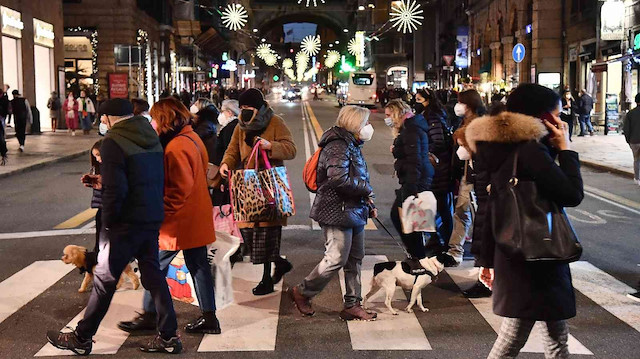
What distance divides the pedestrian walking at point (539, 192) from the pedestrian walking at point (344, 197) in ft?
7.13

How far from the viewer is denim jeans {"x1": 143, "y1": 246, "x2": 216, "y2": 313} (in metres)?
6.15

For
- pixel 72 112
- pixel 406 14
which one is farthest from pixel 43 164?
pixel 406 14

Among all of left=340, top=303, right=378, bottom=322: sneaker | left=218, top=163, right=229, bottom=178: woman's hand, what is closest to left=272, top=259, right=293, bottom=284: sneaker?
left=218, top=163, right=229, bottom=178: woman's hand

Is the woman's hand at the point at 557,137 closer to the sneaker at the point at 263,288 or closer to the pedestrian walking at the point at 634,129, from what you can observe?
the sneaker at the point at 263,288

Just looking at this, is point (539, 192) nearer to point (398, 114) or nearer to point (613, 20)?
point (398, 114)

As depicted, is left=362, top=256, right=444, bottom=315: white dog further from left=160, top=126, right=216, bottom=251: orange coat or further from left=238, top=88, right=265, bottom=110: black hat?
left=238, top=88, right=265, bottom=110: black hat

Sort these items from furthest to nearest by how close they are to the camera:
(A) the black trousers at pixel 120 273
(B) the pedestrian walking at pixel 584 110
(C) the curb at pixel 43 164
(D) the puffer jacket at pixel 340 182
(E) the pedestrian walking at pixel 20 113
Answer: (B) the pedestrian walking at pixel 584 110, (E) the pedestrian walking at pixel 20 113, (C) the curb at pixel 43 164, (D) the puffer jacket at pixel 340 182, (A) the black trousers at pixel 120 273

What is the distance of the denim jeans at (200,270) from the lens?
6148 mm

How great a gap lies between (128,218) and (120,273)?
43 centimetres

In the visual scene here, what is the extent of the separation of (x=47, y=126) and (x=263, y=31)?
9978 centimetres

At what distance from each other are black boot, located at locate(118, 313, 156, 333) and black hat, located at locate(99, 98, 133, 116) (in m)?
1.66

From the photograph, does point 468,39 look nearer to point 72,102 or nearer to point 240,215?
point 72,102

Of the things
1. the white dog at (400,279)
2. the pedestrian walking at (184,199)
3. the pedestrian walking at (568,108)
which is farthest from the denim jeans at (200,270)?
the pedestrian walking at (568,108)

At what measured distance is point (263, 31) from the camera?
5290 inches
